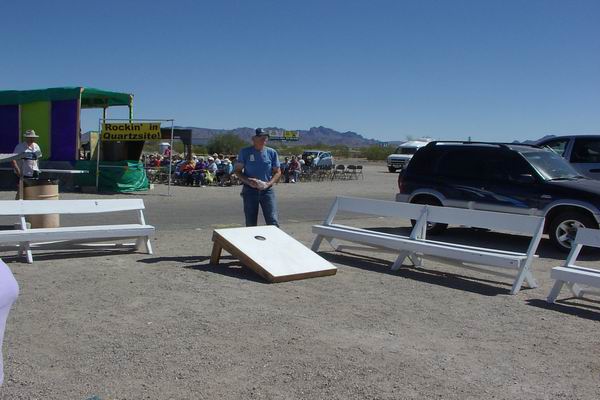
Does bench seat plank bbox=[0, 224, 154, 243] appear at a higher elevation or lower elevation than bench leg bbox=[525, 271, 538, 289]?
lower

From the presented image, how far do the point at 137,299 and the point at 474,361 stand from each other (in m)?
3.39

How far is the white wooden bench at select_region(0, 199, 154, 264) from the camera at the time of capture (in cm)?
828

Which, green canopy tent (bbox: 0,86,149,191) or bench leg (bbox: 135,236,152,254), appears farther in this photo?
green canopy tent (bbox: 0,86,149,191)

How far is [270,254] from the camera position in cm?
799

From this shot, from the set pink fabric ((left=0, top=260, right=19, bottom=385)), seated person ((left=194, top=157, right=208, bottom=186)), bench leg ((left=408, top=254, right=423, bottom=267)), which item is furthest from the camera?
seated person ((left=194, top=157, right=208, bottom=186))

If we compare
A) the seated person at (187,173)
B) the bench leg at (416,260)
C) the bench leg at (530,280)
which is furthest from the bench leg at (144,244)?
the seated person at (187,173)

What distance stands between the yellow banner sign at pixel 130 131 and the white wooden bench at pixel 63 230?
10.8m

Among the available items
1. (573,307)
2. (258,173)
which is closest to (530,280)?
(573,307)

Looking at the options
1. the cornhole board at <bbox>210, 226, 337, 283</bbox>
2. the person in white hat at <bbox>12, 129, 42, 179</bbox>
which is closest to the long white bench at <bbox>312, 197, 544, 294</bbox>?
the cornhole board at <bbox>210, 226, 337, 283</bbox>

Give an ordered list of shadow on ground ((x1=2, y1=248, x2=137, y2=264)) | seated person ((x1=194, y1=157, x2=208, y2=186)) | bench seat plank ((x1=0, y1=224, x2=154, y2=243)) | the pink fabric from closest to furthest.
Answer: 1. the pink fabric
2. bench seat plank ((x1=0, y1=224, x2=154, y2=243))
3. shadow on ground ((x1=2, y1=248, x2=137, y2=264))
4. seated person ((x1=194, y1=157, x2=208, y2=186))

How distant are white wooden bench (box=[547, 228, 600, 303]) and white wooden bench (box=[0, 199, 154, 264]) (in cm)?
529

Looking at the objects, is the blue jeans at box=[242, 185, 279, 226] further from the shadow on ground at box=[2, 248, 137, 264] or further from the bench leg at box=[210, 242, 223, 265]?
the shadow on ground at box=[2, 248, 137, 264]

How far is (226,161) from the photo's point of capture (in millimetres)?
27172

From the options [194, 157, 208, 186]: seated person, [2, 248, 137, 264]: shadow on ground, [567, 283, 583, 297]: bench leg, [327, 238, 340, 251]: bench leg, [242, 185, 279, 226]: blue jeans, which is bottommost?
[194, 157, 208, 186]: seated person
